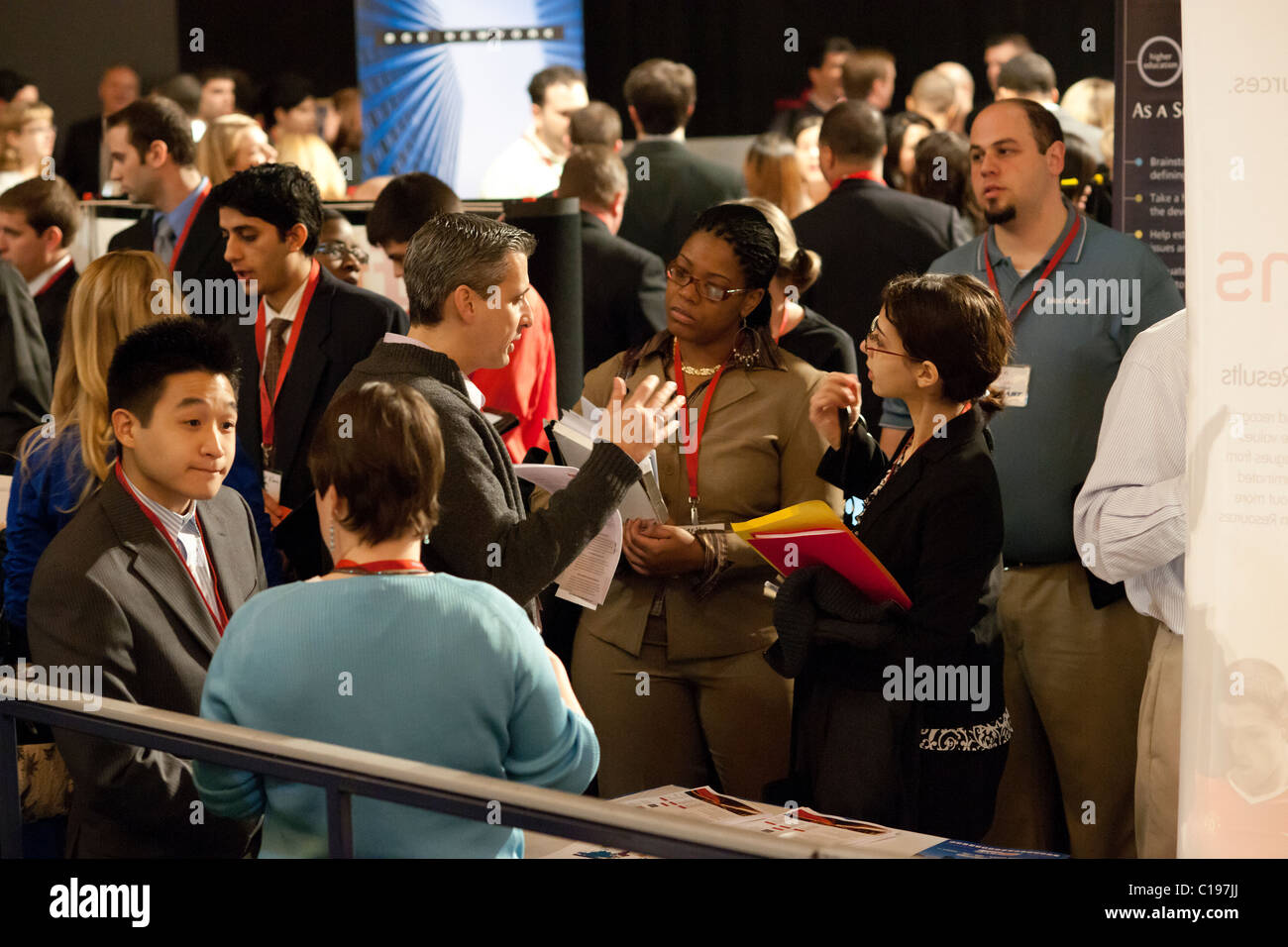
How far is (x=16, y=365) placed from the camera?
4309 mm

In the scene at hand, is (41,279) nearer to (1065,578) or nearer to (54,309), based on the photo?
(54,309)

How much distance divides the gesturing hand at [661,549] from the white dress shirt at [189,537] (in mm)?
826

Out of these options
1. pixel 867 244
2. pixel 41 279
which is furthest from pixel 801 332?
pixel 41 279

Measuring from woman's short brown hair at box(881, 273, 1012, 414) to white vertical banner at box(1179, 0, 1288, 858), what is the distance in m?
0.62

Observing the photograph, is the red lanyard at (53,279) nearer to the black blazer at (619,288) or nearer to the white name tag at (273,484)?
the black blazer at (619,288)

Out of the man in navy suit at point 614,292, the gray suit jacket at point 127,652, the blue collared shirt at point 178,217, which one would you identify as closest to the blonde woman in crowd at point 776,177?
the man in navy suit at point 614,292

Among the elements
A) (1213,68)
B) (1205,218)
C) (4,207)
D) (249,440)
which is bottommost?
(249,440)

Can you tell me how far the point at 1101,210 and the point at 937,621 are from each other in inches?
127

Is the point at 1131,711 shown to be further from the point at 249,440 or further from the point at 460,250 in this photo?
the point at 249,440

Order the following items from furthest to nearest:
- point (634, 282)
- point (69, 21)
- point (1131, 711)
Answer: point (69, 21) → point (634, 282) → point (1131, 711)

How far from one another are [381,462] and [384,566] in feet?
0.43

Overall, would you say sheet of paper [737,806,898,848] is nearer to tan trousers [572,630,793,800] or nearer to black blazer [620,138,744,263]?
tan trousers [572,630,793,800]

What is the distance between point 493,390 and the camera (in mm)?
3785
